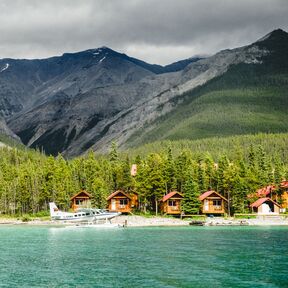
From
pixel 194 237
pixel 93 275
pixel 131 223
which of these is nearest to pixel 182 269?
pixel 93 275

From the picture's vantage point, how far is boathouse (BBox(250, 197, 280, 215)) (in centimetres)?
12925

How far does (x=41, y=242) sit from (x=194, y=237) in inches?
980

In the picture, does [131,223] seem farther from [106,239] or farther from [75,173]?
[75,173]

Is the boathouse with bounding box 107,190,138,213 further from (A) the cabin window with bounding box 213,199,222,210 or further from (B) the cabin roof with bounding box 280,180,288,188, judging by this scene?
(B) the cabin roof with bounding box 280,180,288,188

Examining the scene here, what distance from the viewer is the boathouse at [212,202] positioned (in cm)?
12781

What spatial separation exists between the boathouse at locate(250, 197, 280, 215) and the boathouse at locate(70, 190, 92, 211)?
44.9m

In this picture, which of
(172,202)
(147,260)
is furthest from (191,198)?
(147,260)

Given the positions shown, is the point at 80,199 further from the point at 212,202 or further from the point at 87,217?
the point at 212,202

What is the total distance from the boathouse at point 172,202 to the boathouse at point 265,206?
19.2 m

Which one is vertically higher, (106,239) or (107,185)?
(107,185)

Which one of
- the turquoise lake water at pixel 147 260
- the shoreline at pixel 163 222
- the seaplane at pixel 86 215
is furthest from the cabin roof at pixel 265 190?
the turquoise lake water at pixel 147 260

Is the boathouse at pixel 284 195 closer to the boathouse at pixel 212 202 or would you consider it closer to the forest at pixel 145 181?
the forest at pixel 145 181

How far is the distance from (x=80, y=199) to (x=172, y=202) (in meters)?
28.9

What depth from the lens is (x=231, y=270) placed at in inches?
2019
